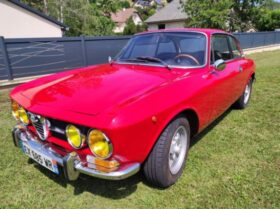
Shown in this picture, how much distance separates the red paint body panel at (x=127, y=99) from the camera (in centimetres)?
209

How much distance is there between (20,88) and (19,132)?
0.57 m

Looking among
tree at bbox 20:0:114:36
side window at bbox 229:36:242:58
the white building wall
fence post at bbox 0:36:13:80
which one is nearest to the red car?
side window at bbox 229:36:242:58

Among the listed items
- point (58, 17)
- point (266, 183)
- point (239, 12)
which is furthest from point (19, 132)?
point (239, 12)

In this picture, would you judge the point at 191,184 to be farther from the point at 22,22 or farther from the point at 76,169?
the point at 22,22

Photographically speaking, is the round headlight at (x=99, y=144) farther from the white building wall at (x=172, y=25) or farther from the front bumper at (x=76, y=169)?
the white building wall at (x=172, y=25)

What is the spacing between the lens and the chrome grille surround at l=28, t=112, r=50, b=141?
2.43 metres

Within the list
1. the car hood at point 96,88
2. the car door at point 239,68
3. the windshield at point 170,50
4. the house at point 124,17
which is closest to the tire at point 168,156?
the car hood at point 96,88

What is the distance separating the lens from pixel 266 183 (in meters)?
2.77

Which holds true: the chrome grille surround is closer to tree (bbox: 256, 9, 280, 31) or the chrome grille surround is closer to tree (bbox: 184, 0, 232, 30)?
tree (bbox: 184, 0, 232, 30)

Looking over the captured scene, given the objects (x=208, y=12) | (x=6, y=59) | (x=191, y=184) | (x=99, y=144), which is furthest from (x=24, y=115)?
(x=208, y=12)

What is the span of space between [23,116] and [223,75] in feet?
8.69

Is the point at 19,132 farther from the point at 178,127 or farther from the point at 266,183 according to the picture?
the point at 266,183

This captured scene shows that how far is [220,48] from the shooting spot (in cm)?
398

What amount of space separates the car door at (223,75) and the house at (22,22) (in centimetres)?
1414
